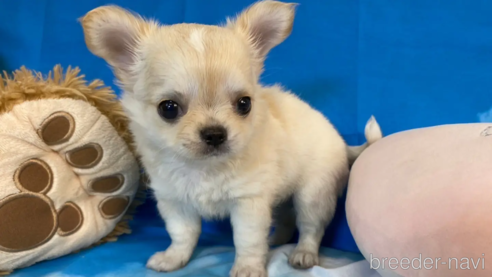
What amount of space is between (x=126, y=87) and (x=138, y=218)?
3.04 feet

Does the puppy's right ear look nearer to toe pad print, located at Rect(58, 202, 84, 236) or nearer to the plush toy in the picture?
the plush toy

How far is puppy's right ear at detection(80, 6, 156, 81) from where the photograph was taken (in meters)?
1.39

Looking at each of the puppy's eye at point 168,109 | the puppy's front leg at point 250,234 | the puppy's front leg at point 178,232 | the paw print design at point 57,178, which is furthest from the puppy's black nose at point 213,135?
the paw print design at point 57,178

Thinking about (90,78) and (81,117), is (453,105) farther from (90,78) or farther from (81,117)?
(90,78)

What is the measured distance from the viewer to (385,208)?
1.22 meters

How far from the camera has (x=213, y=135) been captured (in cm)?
132

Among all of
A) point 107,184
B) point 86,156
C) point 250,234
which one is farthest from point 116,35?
point 250,234

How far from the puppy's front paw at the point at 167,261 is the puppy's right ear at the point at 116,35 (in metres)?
0.70

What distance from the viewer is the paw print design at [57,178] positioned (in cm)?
145

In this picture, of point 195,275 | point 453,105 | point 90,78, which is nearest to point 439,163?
point 195,275

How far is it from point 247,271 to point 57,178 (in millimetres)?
789

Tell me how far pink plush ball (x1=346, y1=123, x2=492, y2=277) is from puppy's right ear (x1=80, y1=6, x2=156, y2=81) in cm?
94

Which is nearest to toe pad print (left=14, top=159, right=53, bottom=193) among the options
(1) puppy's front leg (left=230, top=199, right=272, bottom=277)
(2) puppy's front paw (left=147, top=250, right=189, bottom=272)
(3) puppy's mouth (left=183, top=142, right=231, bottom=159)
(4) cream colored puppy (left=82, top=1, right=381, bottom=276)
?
(4) cream colored puppy (left=82, top=1, right=381, bottom=276)

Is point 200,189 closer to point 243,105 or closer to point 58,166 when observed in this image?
point 243,105
